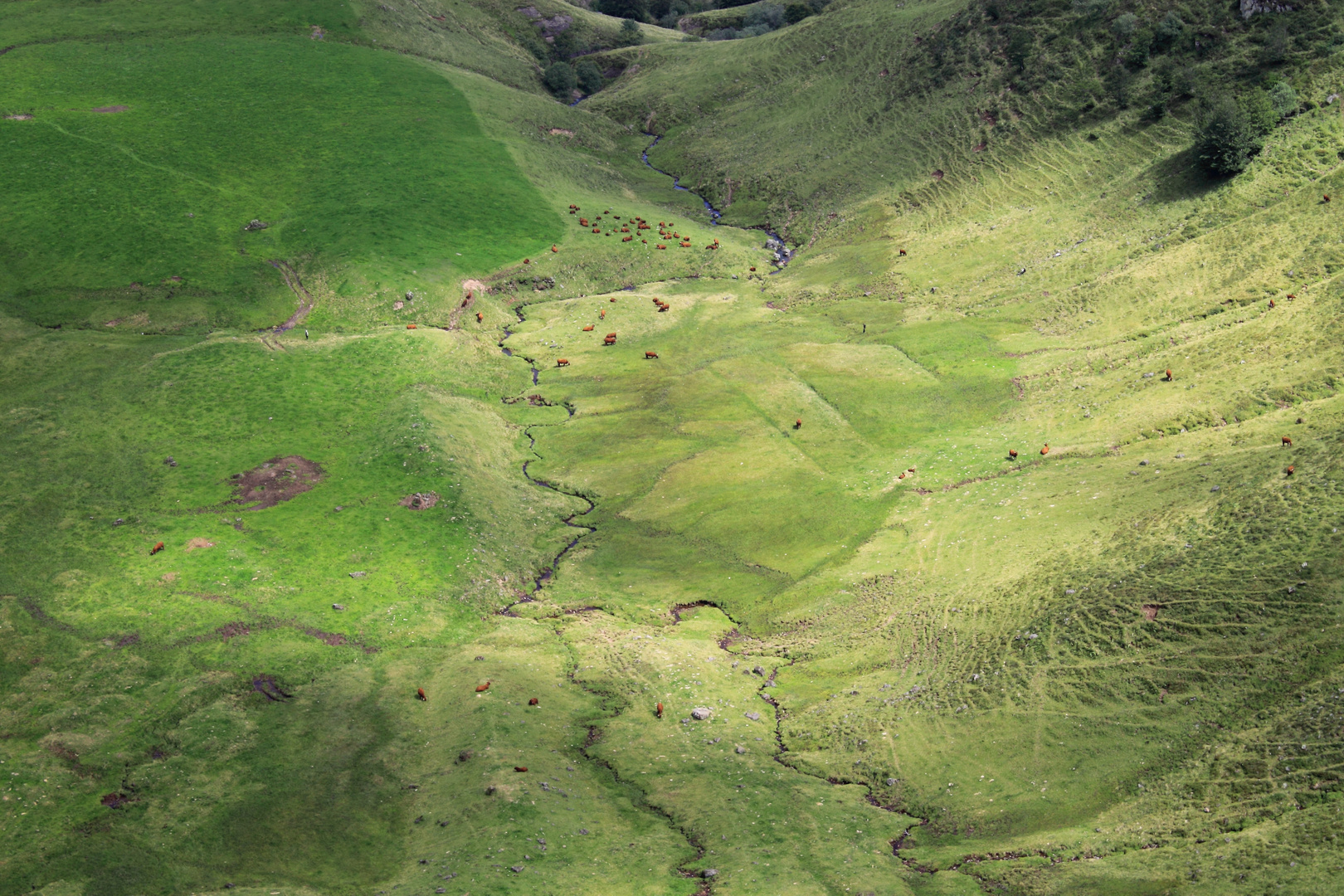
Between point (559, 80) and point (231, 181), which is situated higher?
point (559, 80)

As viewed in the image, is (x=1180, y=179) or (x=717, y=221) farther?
(x=717, y=221)

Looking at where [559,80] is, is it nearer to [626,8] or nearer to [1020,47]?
[626,8]

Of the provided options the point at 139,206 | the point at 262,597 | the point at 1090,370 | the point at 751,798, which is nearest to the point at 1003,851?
the point at 751,798

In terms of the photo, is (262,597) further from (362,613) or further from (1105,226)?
(1105,226)

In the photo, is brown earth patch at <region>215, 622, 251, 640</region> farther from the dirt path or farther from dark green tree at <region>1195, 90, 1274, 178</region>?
dark green tree at <region>1195, 90, 1274, 178</region>

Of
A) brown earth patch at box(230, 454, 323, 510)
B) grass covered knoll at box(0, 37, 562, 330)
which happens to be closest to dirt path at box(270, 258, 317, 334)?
grass covered knoll at box(0, 37, 562, 330)

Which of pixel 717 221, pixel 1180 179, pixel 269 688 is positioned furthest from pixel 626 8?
pixel 269 688
